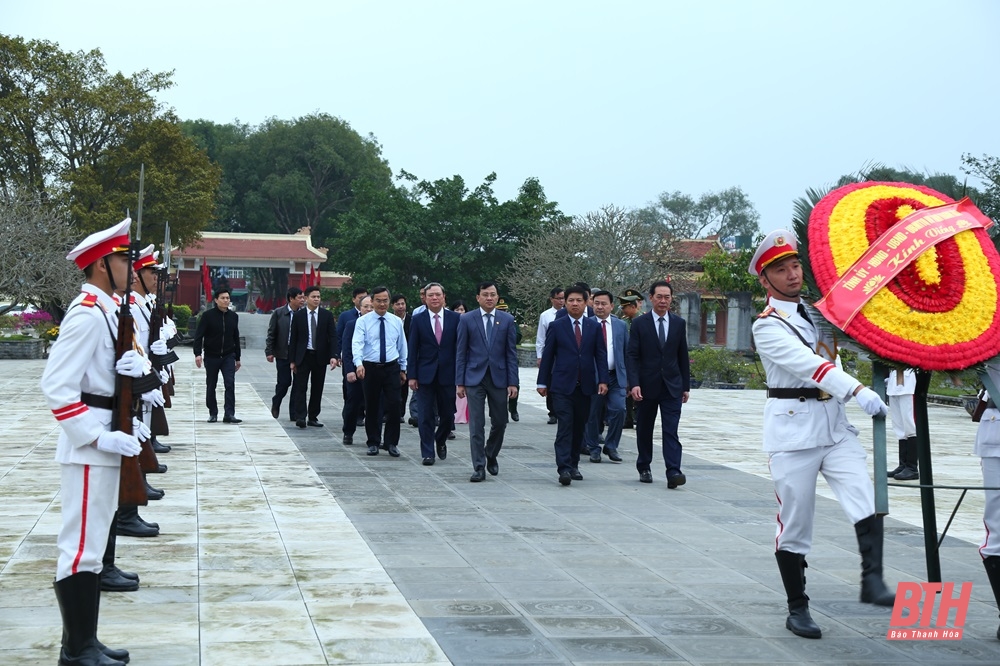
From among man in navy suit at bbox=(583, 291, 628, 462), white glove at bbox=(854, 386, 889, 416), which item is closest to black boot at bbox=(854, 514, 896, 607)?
white glove at bbox=(854, 386, 889, 416)

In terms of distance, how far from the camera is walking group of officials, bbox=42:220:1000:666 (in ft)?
14.5

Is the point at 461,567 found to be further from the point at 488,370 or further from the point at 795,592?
the point at 488,370

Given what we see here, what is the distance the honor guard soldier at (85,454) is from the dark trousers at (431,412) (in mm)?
6345

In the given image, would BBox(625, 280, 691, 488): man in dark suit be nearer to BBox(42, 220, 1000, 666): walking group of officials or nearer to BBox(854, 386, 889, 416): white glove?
BBox(42, 220, 1000, 666): walking group of officials

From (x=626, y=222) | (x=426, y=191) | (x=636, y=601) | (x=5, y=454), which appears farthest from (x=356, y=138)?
(x=636, y=601)

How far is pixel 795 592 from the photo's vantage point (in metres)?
5.11

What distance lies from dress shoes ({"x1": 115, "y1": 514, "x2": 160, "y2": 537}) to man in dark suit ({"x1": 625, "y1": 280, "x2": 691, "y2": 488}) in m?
4.19

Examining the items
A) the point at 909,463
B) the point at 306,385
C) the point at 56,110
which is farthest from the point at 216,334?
the point at 56,110

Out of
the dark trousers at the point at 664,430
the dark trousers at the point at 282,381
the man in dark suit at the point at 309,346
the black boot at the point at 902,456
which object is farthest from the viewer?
the dark trousers at the point at 282,381

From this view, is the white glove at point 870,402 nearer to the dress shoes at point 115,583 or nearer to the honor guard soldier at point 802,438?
the honor guard soldier at point 802,438

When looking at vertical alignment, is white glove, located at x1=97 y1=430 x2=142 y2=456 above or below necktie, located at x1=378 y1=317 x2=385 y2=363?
below

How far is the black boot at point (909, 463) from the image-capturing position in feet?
33.6

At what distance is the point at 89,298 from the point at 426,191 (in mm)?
35083

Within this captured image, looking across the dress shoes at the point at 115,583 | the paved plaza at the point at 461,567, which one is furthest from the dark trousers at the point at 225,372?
the dress shoes at the point at 115,583
